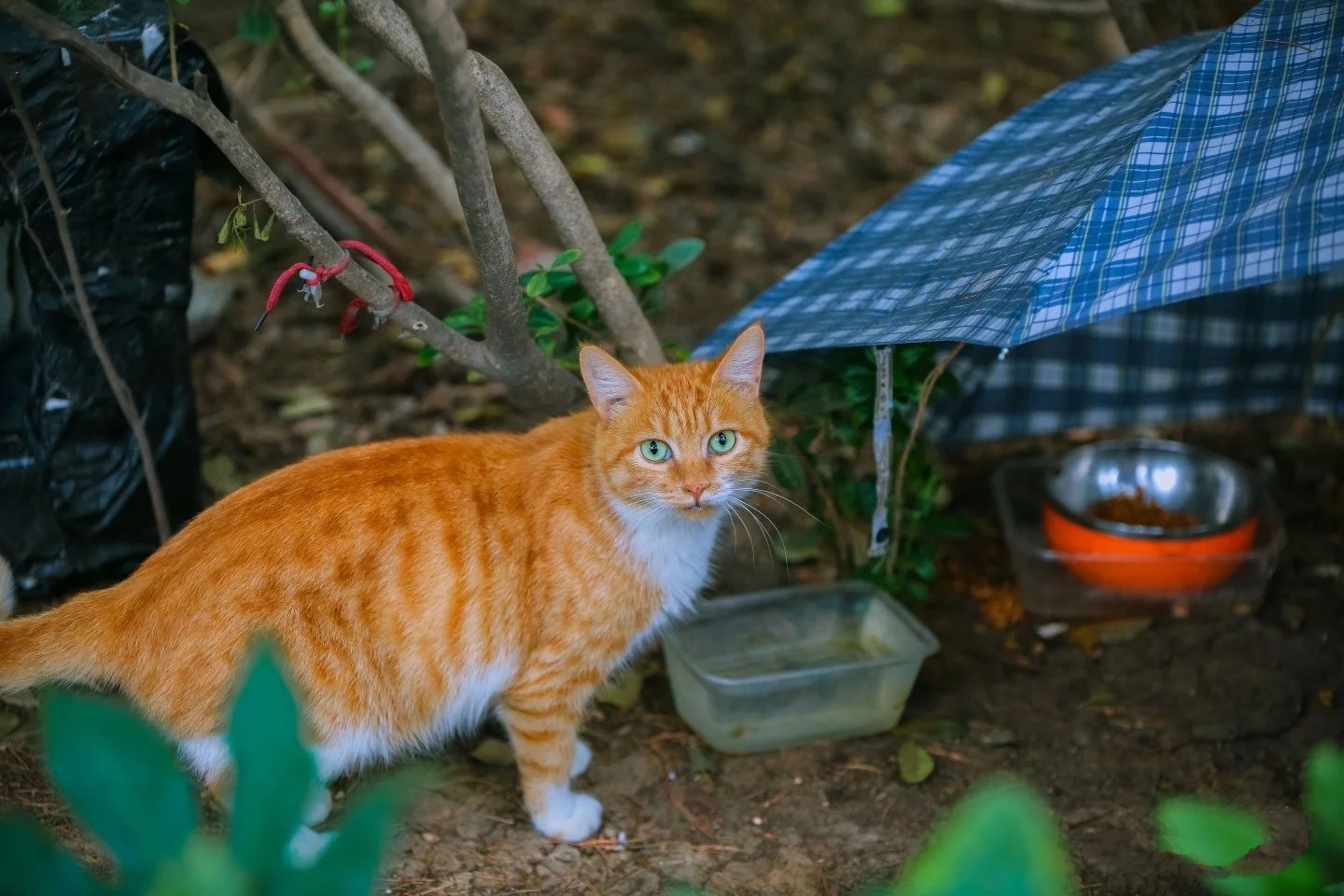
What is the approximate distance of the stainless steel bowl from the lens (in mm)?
3955

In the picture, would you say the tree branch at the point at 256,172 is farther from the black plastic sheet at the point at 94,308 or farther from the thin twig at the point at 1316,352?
the thin twig at the point at 1316,352

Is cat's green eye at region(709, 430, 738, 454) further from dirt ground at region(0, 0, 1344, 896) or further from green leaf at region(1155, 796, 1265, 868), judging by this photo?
green leaf at region(1155, 796, 1265, 868)

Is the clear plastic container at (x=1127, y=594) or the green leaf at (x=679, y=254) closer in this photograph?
the green leaf at (x=679, y=254)

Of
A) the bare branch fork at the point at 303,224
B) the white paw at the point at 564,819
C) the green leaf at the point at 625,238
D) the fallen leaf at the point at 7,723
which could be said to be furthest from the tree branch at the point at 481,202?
the fallen leaf at the point at 7,723

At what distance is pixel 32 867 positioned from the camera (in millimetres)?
1226

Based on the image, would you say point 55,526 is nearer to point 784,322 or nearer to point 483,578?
point 483,578

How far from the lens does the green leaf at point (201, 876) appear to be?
1.16 m

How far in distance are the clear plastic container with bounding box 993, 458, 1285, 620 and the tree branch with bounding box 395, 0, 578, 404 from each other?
58.5 inches

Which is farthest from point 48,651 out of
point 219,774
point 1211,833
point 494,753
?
point 1211,833

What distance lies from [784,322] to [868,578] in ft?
2.68

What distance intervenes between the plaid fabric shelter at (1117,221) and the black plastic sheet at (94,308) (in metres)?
1.47

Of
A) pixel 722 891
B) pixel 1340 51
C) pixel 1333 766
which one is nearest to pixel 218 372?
pixel 722 891

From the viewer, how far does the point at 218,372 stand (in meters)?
4.70

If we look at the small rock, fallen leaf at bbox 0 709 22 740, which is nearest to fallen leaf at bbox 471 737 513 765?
fallen leaf at bbox 0 709 22 740
